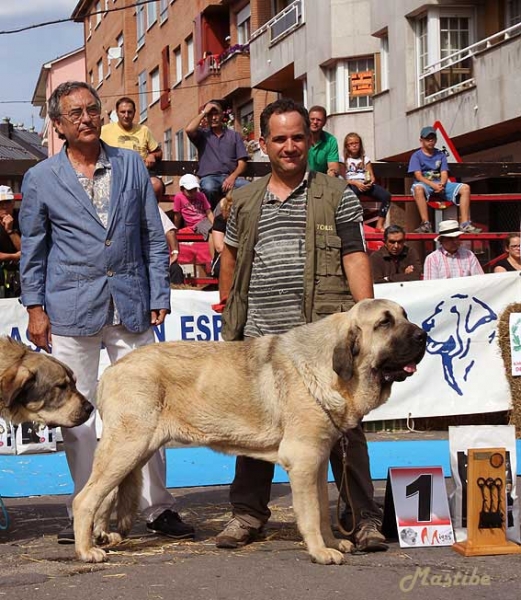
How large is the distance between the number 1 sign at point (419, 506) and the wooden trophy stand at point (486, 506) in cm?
18

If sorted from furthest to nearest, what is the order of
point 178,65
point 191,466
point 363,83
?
1. point 178,65
2. point 363,83
3. point 191,466

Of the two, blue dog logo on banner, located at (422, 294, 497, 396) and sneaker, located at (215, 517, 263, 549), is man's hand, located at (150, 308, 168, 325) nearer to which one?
sneaker, located at (215, 517, 263, 549)

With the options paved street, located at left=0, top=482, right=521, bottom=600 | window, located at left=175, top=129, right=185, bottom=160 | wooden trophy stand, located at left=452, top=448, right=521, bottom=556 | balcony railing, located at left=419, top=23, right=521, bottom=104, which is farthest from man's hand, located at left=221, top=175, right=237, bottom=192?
window, located at left=175, top=129, right=185, bottom=160

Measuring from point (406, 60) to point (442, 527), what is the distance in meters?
20.9

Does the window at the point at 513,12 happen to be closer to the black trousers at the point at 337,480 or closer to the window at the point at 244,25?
the window at the point at 244,25

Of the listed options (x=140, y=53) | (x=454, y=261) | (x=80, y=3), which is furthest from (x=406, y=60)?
(x=80, y=3)

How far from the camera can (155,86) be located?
47.9m

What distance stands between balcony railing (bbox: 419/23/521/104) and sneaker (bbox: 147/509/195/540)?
59.4 feet

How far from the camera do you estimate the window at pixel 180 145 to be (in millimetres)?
43475

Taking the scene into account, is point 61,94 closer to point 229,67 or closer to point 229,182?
point 229,182

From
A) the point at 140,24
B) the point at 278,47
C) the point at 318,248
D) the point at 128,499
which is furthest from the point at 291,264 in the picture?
the point at 140,24

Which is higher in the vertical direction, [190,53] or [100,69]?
[100,69]

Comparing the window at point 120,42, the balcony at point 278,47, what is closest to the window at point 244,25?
the balcony at point 278,47

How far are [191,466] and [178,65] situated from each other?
3720 centimetres
